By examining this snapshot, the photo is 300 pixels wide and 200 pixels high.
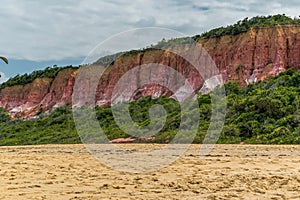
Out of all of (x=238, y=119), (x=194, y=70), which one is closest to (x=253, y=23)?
(x=194, y=70)

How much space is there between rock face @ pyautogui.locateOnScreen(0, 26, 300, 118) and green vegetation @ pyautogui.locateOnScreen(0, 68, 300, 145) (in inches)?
163

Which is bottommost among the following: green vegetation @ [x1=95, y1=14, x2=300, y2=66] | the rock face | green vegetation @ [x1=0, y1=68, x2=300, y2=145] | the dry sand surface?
the dry sand surface

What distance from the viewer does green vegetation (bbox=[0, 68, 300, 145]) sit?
2336 centimetres

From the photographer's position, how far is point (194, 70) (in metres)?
45.6

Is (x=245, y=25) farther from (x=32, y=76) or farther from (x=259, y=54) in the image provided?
(x=32, y=76)

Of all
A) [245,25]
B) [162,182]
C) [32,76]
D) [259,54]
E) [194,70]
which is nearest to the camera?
[162,182]

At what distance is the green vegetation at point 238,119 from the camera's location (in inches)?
920

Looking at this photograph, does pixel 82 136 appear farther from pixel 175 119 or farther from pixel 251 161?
pixel 251 161

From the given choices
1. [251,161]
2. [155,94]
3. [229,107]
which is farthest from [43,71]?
[251,161]

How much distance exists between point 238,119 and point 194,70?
19875 millimetres

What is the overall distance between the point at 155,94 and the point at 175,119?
15.6 m

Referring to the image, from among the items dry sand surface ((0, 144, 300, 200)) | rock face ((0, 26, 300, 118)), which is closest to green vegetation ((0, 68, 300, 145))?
rock face ((0, 26, 300, 118))

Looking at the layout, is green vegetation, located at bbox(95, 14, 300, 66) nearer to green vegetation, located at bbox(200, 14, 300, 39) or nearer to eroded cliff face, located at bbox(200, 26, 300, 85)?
green vegetation, located at bbox(200, 14, 300, 39)

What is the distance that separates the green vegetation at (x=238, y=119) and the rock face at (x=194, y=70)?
4.14 metres
